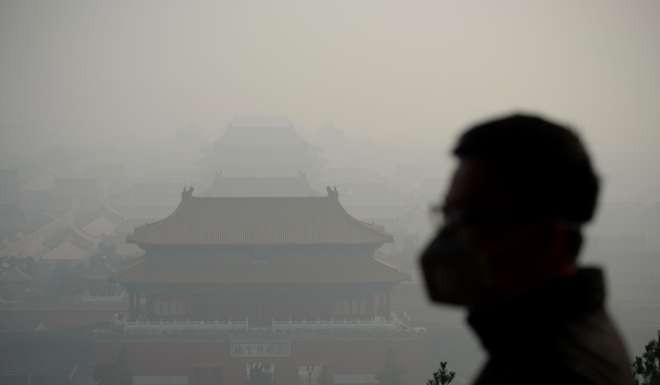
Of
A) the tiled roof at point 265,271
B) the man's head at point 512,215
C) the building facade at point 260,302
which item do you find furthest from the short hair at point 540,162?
the tiled roof at point 265,271

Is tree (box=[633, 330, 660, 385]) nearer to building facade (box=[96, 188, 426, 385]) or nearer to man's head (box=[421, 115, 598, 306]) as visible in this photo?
man's head (box=[421, 115, 598, 306])

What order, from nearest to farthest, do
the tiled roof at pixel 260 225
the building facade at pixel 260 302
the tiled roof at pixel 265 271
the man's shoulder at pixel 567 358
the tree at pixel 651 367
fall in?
the man's shoulder at pixel 567 358
the tree at pixel 651 367
the building facade at pixel 260 302
the tiled roof at pixel 265 271
the tiled roof at pixel 260 225

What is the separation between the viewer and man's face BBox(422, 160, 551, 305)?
1202 mm

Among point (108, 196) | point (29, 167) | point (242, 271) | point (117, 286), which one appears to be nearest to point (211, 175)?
point (108, 196)

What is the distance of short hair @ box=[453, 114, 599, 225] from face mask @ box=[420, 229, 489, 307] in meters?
0.08

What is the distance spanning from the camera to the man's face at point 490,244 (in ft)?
3.94

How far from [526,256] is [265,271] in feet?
93.1

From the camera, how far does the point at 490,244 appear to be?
1.21 metres

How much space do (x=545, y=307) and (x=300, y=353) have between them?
26.1 metres

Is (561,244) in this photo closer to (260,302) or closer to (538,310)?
(538,310)

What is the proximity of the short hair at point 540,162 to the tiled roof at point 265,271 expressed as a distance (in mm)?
26733

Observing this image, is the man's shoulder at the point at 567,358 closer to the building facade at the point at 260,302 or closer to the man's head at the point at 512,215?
the man's head at the point at 512,215

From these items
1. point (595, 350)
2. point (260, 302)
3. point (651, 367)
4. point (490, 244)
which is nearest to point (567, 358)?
point (595, 350)

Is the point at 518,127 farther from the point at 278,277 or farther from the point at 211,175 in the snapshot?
the point at 211,175
